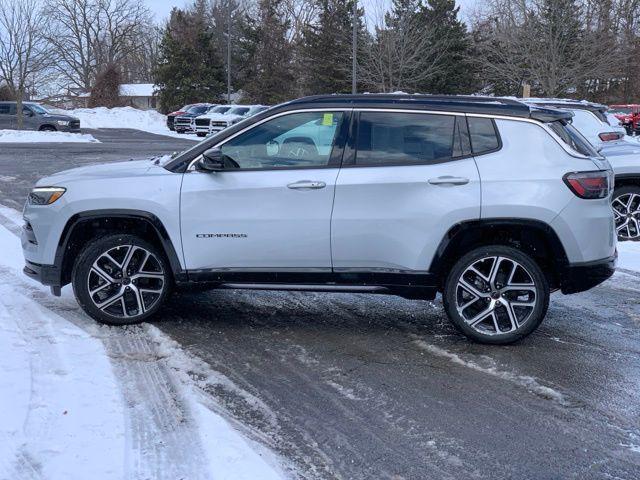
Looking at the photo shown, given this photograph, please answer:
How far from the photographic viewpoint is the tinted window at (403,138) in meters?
5.31

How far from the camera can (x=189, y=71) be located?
57.2 metres

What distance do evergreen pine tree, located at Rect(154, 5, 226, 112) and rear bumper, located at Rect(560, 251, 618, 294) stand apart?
54.0 meters

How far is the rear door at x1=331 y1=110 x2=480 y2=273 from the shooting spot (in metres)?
5.19

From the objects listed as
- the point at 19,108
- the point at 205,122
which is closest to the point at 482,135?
the point at 19,108

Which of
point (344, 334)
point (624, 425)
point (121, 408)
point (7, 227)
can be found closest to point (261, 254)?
point (344, 334)

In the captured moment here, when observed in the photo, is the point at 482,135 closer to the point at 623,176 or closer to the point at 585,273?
the point at 585,273

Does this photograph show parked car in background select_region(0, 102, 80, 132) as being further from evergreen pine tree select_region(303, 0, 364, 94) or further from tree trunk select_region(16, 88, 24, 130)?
evergreen pine tree select_region(303, 0, 364, 94)

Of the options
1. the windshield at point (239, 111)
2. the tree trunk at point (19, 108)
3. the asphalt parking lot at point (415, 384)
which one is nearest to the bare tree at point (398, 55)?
the windshield at point (239, 111)

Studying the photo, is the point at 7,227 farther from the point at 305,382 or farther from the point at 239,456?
the point at 239,456

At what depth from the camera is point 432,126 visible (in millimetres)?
5363

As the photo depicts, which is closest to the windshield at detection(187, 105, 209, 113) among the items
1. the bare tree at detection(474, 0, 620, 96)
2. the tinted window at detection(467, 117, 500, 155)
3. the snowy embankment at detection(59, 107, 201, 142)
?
the snowy embankment at detection(59, 107, 201, 142)

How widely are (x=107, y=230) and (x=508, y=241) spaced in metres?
3.12

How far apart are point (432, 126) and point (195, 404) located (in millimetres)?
2665

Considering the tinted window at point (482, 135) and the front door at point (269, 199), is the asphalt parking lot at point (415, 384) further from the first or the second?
the tinted window at point (482, 135)
